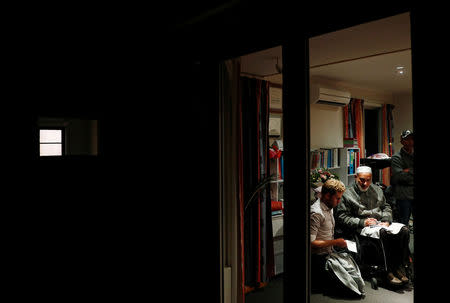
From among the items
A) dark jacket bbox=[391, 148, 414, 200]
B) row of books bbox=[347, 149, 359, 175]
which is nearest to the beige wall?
row of books bbox=[347, 149, 359, 175]

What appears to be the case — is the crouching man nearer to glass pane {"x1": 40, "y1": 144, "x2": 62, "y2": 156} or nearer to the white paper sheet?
the white paper sheet

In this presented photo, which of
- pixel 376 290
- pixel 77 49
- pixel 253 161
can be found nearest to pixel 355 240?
pixel 376 290

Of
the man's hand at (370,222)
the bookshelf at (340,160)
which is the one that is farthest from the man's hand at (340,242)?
the bookshelf at (340,160)

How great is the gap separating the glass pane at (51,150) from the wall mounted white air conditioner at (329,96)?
7.66 ft

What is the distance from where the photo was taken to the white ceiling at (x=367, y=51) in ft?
6.05

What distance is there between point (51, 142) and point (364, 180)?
2.51 m

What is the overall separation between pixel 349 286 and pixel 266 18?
2119mm

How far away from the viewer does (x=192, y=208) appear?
207 cm

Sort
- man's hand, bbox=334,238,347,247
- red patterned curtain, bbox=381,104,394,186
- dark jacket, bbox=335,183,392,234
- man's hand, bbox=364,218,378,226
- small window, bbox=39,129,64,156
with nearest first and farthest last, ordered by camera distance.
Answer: small window, bbox=39,129,64,156
red patterned curtain, bbox=381,104,394,186
man's hand, bbox=334,238,347,247
man's hand, bbox=364,218,378,226
dark jacket, bbox=335,183,392,234

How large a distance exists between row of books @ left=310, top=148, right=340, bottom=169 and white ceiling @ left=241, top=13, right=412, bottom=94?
0.75m

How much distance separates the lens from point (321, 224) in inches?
106

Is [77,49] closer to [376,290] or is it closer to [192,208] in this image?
[192,208]

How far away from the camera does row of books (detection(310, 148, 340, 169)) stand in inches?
137

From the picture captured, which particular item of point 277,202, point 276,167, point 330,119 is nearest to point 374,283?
point 277,202
